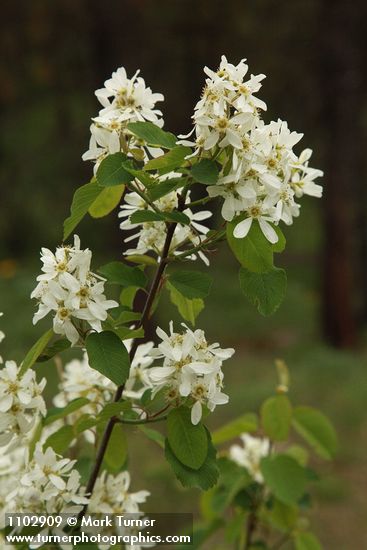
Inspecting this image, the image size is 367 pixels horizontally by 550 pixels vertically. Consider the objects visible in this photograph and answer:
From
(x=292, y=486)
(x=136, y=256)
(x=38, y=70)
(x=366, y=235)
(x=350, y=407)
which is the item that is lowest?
(x=292, y=486)

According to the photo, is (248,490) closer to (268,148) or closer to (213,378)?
(213,378)

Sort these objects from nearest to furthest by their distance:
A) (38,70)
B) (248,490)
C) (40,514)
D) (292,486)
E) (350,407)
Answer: (40,514), (292,486), (248,490), (350,407), (38,70)

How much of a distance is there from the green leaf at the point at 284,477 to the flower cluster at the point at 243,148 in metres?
0.58

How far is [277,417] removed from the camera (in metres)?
1.32

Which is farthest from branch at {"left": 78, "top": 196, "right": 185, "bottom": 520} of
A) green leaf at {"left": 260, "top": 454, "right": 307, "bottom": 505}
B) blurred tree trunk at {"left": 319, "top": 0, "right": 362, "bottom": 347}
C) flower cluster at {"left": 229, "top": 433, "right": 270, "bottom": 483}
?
blurred tree trunk at {"left": 319, "top": 0, "right": 362, "bottom": 347}

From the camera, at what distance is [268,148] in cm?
83

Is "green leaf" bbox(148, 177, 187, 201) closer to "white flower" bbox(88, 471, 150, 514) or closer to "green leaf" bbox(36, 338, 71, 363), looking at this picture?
"green leaf" bbox(36, 338, 71, 363)

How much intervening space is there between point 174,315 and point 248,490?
5.23m

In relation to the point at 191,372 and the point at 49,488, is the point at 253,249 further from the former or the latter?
the point at 49,488

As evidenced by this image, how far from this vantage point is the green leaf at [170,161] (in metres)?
0.83

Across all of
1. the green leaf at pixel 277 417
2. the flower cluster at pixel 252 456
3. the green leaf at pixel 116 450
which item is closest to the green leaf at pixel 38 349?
the green leaf at pixel 116 450

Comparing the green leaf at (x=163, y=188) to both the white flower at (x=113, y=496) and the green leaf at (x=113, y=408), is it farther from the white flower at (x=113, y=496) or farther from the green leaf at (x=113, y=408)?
the white flower at (x=113, y=496)

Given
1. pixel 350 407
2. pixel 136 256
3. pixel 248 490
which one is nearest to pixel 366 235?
pixel 350 407

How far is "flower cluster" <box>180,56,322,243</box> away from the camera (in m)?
0.81
